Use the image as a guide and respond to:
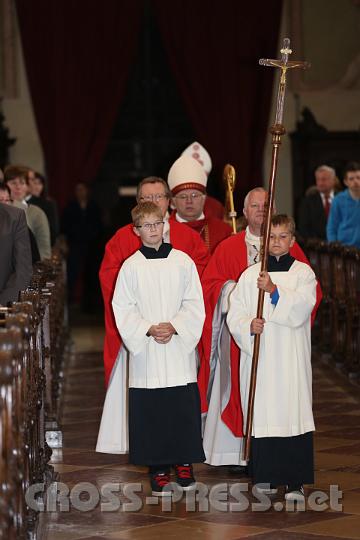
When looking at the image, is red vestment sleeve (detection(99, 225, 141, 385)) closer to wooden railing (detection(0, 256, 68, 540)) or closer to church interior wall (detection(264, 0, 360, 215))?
wooden railing (detection(0, 256, 68, 540))

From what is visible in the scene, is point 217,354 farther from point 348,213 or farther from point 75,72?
point 75,72

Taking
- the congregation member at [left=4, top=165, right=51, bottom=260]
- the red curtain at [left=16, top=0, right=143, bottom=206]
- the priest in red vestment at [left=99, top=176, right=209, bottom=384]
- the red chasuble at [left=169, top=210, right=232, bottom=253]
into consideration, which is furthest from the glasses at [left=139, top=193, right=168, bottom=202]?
the red curtain at [left=16, top=0, right=143, bottom=206]

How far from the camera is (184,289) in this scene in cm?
613

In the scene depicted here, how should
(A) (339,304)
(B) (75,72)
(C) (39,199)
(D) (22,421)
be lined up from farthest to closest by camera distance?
1. (B) (75,72)
2. (C) (39,199)
3. (A) (339,304)
4. (D) (22,421)

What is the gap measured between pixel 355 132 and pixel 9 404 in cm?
1392

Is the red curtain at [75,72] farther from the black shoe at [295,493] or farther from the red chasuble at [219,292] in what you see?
the black shoe at [295,493]

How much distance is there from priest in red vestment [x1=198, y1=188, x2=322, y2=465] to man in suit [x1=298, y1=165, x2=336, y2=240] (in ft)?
20.5

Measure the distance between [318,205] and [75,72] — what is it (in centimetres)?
634

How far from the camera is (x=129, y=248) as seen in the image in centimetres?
693

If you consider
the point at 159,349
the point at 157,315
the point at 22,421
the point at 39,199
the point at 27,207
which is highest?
the point at 39,199

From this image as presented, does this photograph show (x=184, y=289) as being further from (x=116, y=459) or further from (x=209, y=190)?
(x=209, y=190)

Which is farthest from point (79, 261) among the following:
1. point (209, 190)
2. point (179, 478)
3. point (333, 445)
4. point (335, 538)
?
point (335, 538)

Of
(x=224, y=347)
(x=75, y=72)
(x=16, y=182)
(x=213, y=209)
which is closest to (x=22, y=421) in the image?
(x=224, y=347)

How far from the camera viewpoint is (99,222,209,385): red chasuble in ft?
22.4
